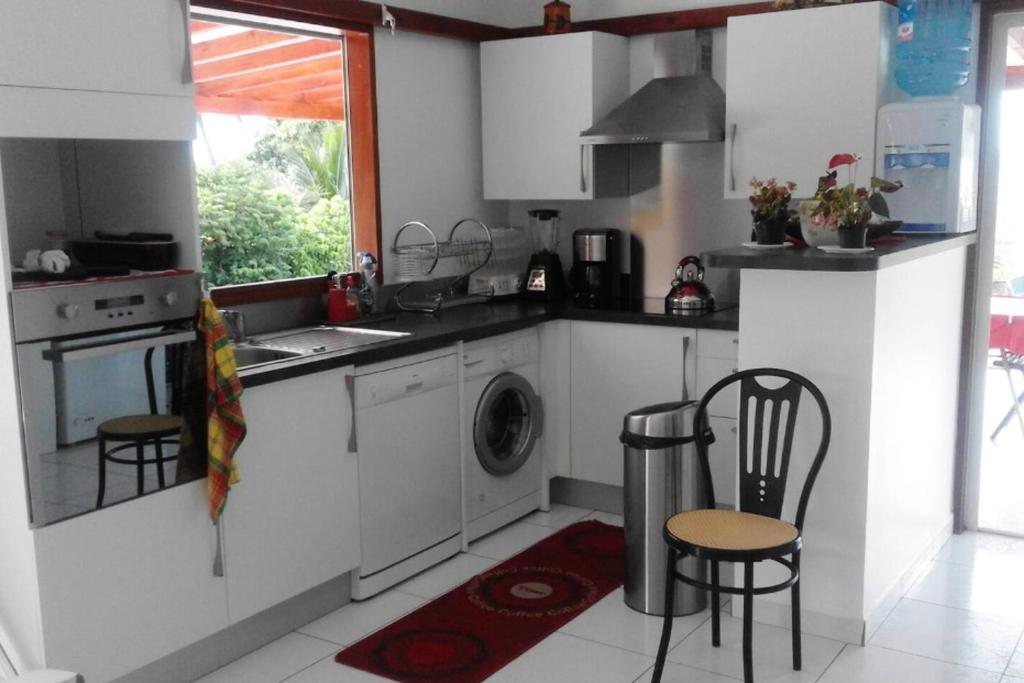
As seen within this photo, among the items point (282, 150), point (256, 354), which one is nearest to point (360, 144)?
point (282, 150)

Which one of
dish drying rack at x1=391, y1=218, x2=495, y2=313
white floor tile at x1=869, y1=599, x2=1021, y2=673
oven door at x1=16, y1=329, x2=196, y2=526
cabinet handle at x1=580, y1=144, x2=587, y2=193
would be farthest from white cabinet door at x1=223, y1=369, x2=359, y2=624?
white floor tile at x1=869, y1=599, x2=1021, y2=673

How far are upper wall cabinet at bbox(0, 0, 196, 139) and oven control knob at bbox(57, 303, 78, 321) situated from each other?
42cm

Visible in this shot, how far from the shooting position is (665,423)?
3354 mm

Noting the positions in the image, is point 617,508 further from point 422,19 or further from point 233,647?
point 422,19

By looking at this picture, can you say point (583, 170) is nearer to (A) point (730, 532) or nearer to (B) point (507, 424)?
(B) point (507, 424)

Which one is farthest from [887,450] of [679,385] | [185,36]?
[185,36]

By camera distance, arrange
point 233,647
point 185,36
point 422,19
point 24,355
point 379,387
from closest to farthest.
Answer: point 24,355 → point 185,36 → point 233,647 → point 379,387 → point 422,19

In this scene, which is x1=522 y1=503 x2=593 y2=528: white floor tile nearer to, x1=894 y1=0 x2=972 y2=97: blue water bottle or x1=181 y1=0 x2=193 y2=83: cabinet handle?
x1=894 y1=0 x2=972 y2=97: blue water bottle

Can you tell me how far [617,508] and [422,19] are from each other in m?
2.28

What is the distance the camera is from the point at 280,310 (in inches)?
152

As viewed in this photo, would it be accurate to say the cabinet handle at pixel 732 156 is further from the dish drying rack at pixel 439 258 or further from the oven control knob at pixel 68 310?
the oven control knob at pixel 68 310

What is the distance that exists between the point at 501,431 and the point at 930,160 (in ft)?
6.51

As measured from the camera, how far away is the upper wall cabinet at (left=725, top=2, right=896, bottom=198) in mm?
3762

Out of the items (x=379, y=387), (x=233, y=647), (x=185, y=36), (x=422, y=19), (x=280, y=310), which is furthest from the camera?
(x=422, y=19)
